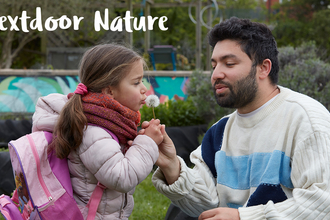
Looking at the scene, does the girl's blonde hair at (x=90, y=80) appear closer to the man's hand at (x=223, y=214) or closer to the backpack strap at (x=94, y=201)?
the backpack strap at (x=94, y=201)

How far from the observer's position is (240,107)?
7.44 ft

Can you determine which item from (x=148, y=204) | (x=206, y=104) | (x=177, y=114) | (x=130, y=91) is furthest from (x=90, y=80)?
(x=177, y=114)

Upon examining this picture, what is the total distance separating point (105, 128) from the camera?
2.00 metres

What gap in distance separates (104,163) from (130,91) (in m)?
0.47

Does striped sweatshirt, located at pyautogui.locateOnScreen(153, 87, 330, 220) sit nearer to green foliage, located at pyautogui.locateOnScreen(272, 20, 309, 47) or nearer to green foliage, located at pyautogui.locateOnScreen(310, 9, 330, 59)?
green foliage, located at pyautogui.locateOnScreen(310, 9, 330, 59)

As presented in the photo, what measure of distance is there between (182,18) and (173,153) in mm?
19819

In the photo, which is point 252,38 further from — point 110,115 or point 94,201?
point 94,201

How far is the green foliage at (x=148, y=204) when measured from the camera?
4.05m

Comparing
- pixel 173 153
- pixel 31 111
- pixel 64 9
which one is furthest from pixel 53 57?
pixel 173 153

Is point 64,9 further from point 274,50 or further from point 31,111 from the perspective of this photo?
point 274,50

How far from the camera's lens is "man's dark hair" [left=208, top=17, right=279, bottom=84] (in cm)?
219

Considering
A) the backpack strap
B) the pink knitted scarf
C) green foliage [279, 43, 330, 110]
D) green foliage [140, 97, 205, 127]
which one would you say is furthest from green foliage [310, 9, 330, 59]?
the backpack strap

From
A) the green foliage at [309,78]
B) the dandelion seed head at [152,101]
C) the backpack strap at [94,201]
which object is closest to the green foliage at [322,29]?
the green foliage at [309,78]

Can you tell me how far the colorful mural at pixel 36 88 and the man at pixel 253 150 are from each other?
5370 millimetres
